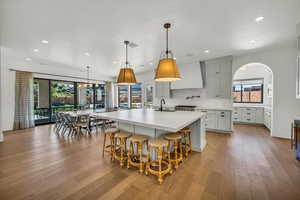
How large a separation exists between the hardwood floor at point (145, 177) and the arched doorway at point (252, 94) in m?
2.83

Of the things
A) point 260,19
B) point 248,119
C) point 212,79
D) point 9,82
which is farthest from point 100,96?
point 248,119

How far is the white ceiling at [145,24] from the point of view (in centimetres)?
200

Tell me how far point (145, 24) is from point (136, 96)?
5.84 metres

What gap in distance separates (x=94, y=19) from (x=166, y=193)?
10.4ft

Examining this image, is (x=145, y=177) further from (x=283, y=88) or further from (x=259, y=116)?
(x=259, y=116)

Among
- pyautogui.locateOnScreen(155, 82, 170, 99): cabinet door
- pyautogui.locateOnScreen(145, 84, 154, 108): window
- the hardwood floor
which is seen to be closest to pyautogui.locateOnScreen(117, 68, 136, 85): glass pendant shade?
the hardwood floor

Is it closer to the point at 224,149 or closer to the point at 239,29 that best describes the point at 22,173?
the point at 224,149

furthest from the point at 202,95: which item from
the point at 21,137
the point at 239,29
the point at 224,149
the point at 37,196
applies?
the point at 21,137

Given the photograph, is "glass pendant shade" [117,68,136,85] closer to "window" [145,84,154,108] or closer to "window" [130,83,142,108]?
"window" [145,84,154,108]

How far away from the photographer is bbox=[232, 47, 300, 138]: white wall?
3852 mm

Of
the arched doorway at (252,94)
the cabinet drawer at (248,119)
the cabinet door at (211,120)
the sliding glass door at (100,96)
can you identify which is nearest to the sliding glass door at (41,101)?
the sliding glass door at (100,96)

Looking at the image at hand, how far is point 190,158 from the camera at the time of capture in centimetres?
279

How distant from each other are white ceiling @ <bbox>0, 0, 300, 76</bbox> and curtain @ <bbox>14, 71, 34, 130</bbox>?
204 cm

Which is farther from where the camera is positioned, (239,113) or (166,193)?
(239,113)
